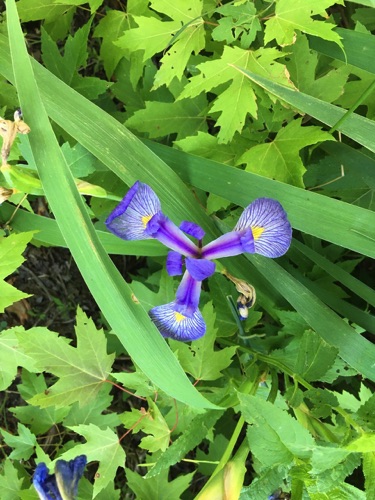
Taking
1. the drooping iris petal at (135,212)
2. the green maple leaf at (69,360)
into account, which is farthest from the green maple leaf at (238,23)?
the green maple leaf at (69,360)

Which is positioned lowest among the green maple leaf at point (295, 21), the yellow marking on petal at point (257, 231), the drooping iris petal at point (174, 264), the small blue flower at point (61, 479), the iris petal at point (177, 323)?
the small blue flower at point (61, 479)

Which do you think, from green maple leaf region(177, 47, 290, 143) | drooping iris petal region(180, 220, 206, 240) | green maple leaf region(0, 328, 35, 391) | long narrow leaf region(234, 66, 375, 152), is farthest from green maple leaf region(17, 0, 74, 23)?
green maple leaf region(0, 328, 35, 391)

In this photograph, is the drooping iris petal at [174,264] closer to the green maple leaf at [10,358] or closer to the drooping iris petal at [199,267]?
the drooping iris petal at [199,267]

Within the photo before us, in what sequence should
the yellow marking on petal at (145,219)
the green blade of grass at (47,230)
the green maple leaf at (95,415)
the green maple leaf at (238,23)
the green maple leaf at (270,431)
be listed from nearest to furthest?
the green maple leaf at (270,431) → the yellow marking on petal at (145,219) → the green maple leaf at (238,23) → the green blade of grass at (47,230) → the green maple leaf at (95,415)

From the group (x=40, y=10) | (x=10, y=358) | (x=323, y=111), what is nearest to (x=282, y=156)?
(x=323, y=111)

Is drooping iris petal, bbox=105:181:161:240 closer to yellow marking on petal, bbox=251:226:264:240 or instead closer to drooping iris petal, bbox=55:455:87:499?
yellow marking on petal, bbox=251:226:264:240

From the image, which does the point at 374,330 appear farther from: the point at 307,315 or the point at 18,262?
the point at 18,262
